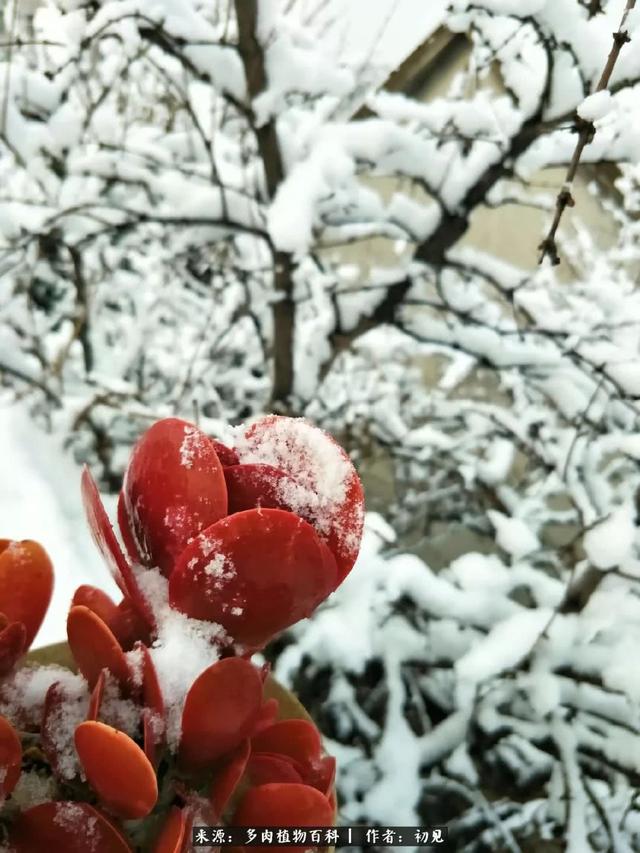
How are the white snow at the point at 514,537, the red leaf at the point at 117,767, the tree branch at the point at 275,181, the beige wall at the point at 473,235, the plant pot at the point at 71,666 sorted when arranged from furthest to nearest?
the beige wall at the point at 473,235 → the white snow at the point at 514,537 → the tree branch at the point at 275,181 → the plant pot at the point at 71,666 → the red leaf at the point at 117,767

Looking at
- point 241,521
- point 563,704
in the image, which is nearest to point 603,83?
point 241,521

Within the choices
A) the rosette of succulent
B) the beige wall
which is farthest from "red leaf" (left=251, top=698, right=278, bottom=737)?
the beige wall

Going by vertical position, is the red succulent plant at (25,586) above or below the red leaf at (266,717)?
above

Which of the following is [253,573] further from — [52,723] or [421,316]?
[421,316]

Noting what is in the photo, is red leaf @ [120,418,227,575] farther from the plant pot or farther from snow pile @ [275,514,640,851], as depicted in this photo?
snow pile @ [275,514,640,851]

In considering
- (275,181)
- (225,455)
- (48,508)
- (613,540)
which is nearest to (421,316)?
(275,181)

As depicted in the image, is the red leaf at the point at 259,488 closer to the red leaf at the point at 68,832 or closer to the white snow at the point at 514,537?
the red leaf at the point at 68,832

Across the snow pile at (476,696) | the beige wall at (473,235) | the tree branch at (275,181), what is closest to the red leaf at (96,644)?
the snow pile at (476,696)
